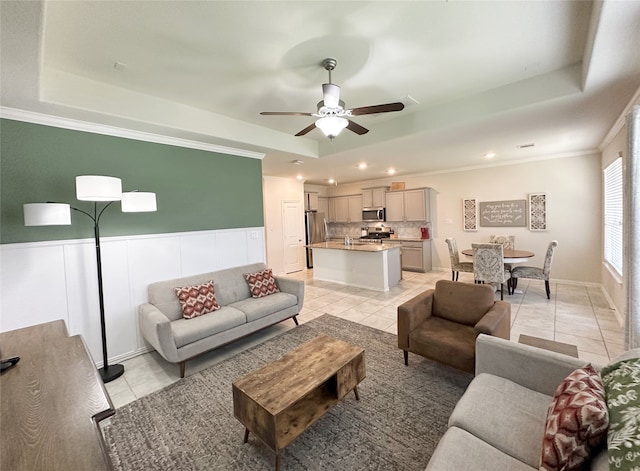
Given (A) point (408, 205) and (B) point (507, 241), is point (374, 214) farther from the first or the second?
(B) point (507, 241)

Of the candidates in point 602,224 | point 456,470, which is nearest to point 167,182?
point 456,470

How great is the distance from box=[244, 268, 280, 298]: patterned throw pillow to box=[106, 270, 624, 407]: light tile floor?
0.52m

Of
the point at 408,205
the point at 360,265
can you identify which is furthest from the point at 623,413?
the point at 408,205

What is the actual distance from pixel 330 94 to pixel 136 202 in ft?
7.40

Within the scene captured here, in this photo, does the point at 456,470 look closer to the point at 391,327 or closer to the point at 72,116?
the point at 391,327

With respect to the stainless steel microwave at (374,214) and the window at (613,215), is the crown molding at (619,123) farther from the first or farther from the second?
the stainless steel microwave at (374,214)

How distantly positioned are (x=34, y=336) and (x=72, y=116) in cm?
215

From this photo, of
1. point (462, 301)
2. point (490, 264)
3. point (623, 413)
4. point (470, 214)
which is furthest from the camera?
point (470, 214)

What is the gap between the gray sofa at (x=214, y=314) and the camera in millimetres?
2668

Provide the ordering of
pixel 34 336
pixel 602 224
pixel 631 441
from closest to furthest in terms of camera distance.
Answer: pixel 631 441, pixel 34 336, pixel 602 224

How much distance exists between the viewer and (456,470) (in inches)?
43.6

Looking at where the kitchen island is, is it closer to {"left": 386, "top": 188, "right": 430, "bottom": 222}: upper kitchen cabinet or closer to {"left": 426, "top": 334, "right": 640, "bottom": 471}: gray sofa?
{"left": 386, "top": 188, "right": 430, "bottom": 222}: upper kitchen cabinet

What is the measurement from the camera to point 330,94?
2.30 meters

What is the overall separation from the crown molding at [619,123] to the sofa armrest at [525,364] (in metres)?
2.32
